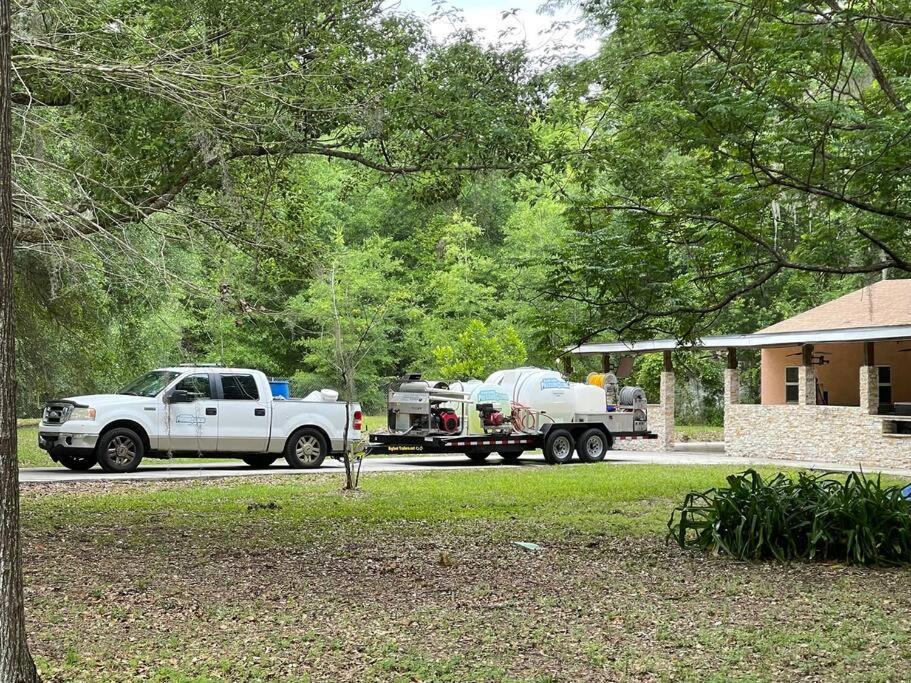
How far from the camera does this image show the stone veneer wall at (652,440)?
1212 inches

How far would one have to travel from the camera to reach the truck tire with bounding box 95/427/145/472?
750 inches

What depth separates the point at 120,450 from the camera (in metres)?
19.3

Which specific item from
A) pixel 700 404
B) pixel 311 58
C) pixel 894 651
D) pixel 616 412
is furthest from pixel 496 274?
pixel 894 651

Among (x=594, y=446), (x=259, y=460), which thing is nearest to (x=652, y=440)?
(x=594, y=446)

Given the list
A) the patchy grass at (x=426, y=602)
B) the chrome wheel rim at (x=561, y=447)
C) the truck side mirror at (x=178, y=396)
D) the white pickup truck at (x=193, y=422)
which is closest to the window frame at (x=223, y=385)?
the white pickup truck at (x=193, y=422)

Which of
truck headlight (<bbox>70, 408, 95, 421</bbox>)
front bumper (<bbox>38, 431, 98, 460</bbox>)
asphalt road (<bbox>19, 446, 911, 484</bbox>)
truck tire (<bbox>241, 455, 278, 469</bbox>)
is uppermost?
truck headlight (<bbox>70, 408, 95, 421</bbox>)

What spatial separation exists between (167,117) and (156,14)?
3.69 ft

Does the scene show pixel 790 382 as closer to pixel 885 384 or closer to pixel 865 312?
pixel 885 384

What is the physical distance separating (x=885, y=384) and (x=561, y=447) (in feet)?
36.3

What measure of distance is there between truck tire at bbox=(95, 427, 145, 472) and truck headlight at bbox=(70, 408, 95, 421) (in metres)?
0.49

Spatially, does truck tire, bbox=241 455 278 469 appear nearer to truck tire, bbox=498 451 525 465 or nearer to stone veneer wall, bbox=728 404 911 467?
truck tire, bbox=498 451 525 465

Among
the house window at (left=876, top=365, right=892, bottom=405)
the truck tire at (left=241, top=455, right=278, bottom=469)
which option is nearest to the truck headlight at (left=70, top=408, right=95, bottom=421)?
the truck tire at (left=241, top=455, right=278, bottom=469)

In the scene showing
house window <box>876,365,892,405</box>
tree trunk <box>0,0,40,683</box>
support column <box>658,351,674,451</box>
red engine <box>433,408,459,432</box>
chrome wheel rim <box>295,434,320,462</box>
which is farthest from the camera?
Answer: support column <box>658,351,674,451</box>

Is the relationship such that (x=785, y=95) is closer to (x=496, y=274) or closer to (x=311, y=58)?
(x=311, y=58)
